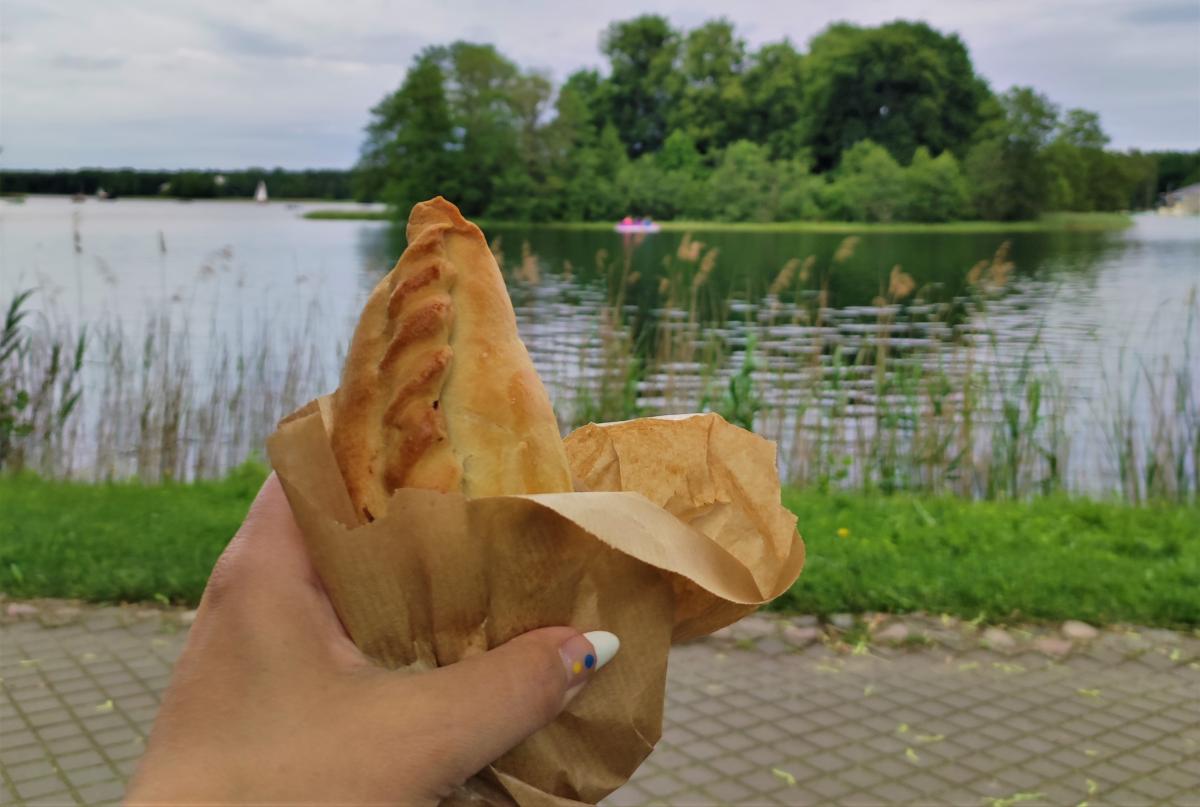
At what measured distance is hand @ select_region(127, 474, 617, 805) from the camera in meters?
1.23

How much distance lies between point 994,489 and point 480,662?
280 inches

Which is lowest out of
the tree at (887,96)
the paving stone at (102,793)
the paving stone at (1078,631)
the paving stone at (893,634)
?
the paving stone at (102,793)

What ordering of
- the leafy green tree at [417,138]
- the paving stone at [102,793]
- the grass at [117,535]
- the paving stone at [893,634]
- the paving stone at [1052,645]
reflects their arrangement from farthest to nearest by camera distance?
1. the leafy green tree at [417,138]
2. the grass at [117,535]
3. the paving stone at [893,634]
4. the paving stone at [1052,645]
5. the paving stone at [102,793]

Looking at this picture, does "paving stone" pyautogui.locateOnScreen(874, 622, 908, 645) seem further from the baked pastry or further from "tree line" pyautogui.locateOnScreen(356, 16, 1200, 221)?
"tree line" pyautogui.locateOnScreen(356, 16, 1200, 221)

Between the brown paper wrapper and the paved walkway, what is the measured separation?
2.30 m

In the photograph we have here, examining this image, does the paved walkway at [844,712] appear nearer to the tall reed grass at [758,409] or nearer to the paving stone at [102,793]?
the paving stone at [102,793]

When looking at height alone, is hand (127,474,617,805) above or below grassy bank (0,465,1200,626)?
above

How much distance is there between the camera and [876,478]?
805 cm

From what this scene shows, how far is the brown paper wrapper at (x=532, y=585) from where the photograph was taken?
127cm

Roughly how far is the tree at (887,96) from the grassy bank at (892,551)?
5954 cm

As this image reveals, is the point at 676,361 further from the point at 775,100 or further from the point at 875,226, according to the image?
the point at 775,100

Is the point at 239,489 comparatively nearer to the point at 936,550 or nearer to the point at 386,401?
the point at 936,550

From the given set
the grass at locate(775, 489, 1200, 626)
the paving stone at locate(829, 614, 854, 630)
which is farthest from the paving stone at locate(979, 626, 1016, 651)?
the paving stone at locate(829, 614, 854, 630)

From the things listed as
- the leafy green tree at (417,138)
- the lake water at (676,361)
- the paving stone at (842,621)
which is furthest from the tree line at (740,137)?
the paving stone at (842,621)
